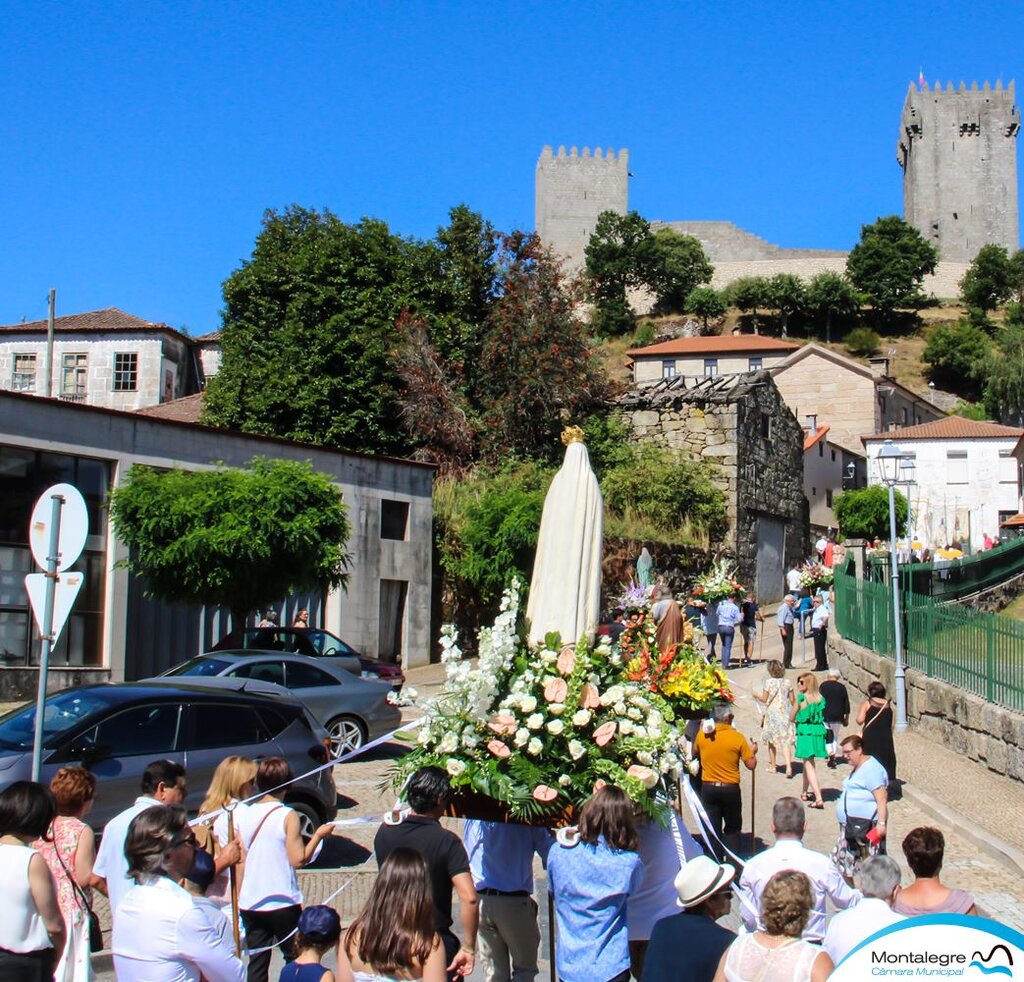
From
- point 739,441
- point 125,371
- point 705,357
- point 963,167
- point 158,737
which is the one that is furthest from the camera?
point 963,167

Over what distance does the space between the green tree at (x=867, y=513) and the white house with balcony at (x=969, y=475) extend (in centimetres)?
513

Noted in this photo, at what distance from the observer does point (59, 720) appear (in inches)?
379

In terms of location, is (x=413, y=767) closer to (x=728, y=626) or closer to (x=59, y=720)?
(x=59, y=720)

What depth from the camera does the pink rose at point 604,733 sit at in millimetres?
6477

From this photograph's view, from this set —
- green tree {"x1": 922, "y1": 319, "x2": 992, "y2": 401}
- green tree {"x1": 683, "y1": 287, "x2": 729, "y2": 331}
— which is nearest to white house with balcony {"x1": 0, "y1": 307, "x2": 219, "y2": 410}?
green tree {"x1": 683, "y1": 287, "x2": 729, "y2": 331}

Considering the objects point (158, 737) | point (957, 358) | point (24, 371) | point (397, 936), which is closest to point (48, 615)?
point (158, 737)

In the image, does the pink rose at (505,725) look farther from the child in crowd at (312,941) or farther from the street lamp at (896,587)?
the street lamp at (896,587)

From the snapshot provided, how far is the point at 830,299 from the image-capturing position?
3278 inches

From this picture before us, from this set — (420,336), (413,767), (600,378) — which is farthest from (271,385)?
(413,767)

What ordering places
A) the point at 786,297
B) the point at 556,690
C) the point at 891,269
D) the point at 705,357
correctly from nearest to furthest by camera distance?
the point at 556,690, the point at 705,357, the point at 786,297, the point at 891,269

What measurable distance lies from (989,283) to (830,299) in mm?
12885

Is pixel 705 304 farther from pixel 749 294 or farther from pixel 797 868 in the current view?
pixel 797 868

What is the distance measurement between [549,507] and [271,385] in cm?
2832

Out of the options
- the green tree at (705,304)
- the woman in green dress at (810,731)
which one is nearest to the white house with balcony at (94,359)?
the woman in green dress at (810,731)
